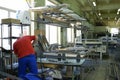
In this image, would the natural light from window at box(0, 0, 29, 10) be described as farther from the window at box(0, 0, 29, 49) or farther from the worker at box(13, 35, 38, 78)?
the worker at box(13, 35, 38, 78)

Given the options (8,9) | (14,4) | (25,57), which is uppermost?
(14,4)

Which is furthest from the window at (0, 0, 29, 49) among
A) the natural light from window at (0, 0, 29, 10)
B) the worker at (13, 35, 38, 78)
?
the worker at (13, 35, 38, 78)

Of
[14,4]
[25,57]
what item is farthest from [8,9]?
[25,57]

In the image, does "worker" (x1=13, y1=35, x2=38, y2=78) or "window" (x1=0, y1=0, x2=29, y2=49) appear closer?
"worker" (x1=13, y1=35, x2=38, y2=78)

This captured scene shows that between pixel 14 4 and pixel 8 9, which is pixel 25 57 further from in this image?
pixel 14 4

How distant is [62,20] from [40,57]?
A: 1.52 metres

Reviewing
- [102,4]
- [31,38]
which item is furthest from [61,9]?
[102,4]

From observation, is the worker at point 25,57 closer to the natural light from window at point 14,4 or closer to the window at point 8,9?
the window at point 8,9

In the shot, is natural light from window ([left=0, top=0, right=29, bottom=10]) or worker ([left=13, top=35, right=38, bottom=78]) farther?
natural light from window ([left=0, top=0, right=29, bottom=10])

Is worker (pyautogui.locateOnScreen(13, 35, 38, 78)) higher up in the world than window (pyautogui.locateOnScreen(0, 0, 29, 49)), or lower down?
lower down

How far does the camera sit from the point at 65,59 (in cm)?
487

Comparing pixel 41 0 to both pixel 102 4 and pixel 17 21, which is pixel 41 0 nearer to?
A: pixel 17 21

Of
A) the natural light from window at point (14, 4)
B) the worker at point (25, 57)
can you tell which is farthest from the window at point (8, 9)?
the worker at point (25, 57)

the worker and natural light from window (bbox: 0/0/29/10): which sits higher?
natural light from window (bbox: 0/0/29/10)
